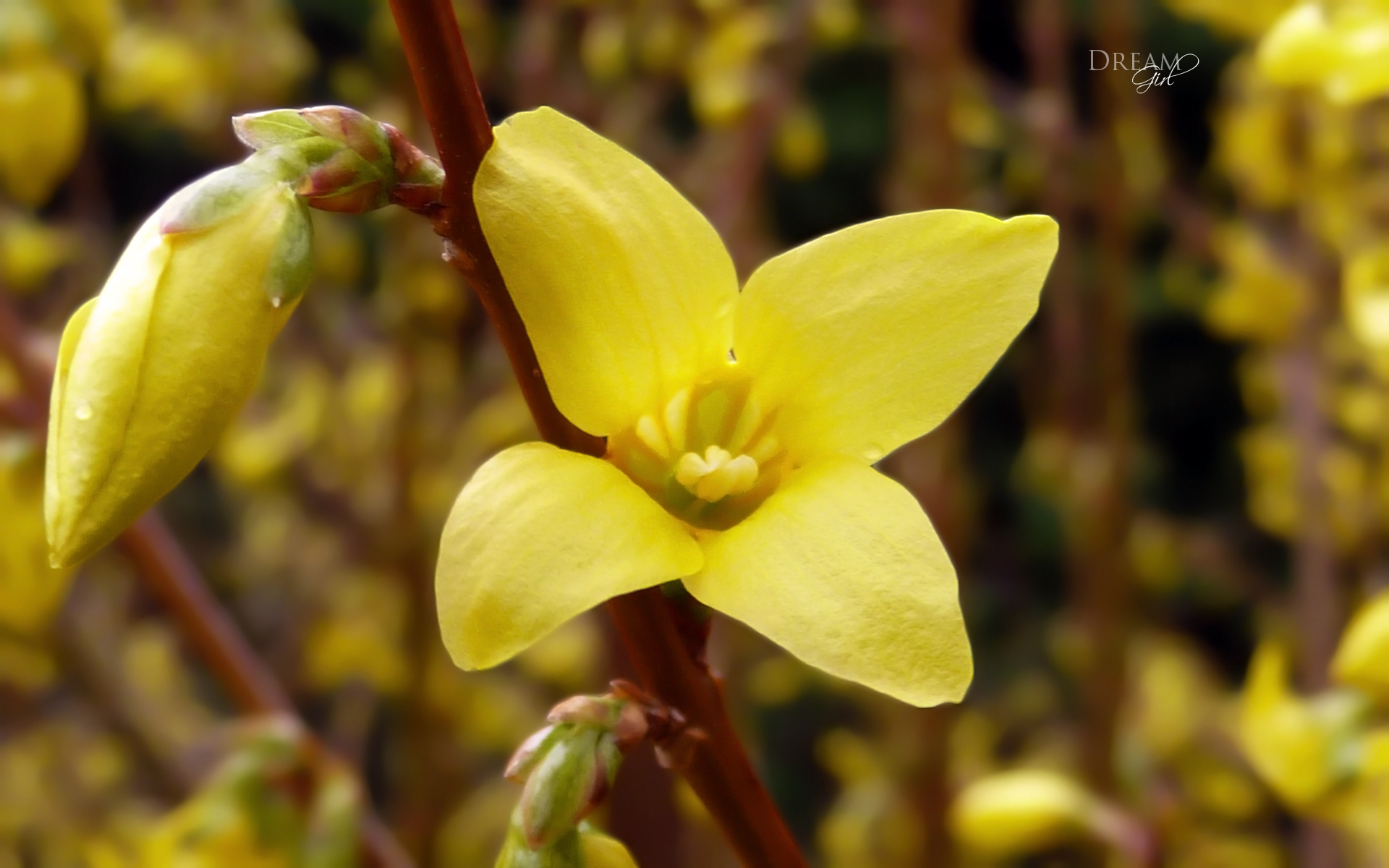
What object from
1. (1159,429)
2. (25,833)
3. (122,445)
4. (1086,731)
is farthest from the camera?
(1159,429)

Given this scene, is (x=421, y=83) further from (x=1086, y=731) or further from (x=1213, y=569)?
(x=1213, y=569)

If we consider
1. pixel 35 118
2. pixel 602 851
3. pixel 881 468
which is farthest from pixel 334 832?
pixel 881 468

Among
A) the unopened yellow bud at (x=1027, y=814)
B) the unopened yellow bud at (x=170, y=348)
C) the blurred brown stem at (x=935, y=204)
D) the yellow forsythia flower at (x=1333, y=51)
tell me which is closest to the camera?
the unopened yellow bud at (x=170, y=348)

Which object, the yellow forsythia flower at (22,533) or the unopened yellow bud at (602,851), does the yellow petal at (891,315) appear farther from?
the yellow forsythia flower at (22,533)

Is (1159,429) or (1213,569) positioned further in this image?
(1159,429)

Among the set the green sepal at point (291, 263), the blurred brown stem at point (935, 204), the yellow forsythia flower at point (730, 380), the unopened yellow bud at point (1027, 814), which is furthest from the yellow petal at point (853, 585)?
the blurred brown stem at point (935, 204)

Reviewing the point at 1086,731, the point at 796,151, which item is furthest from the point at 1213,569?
the point at 796,151

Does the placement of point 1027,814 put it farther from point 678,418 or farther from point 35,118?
point 35,118
